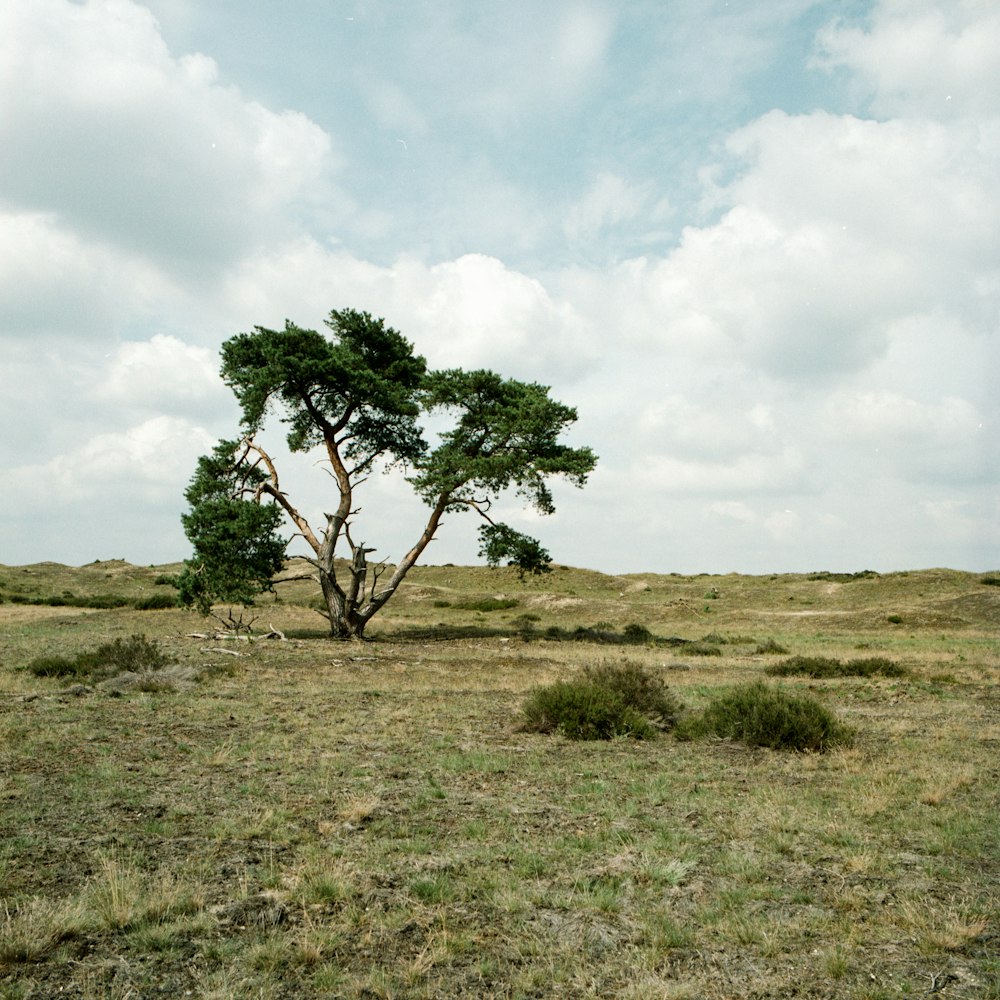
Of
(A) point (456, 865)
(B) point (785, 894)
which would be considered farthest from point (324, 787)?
(B) point (785, 894)

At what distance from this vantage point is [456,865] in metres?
6.37

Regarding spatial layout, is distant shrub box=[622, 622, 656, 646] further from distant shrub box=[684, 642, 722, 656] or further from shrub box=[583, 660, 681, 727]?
shrub box=[583, 660, 681, 727]

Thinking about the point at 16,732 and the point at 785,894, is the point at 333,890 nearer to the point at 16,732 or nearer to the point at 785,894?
the point at 785,894

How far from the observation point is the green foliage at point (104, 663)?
17.5m

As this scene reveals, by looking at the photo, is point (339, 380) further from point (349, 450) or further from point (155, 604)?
point (155, 604)

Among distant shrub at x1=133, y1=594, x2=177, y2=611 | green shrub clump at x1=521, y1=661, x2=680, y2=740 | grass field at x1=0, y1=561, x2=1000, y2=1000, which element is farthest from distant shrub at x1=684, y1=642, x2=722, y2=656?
distant shrub at x1=133, y1=594, x2=177, y2=611

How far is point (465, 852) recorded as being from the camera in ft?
22.1

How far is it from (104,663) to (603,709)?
41.5 feet

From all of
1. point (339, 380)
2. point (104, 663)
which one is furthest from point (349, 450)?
point (104, 663)

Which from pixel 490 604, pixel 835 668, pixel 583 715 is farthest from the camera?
pixel 490 604

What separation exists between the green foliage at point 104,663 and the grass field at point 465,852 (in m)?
0.77

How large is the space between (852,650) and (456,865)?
93.0ft

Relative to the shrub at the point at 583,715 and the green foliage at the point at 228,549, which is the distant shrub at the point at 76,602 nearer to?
the green foliage at the point at 228,549

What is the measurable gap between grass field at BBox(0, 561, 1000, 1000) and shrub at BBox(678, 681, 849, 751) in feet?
1.25
